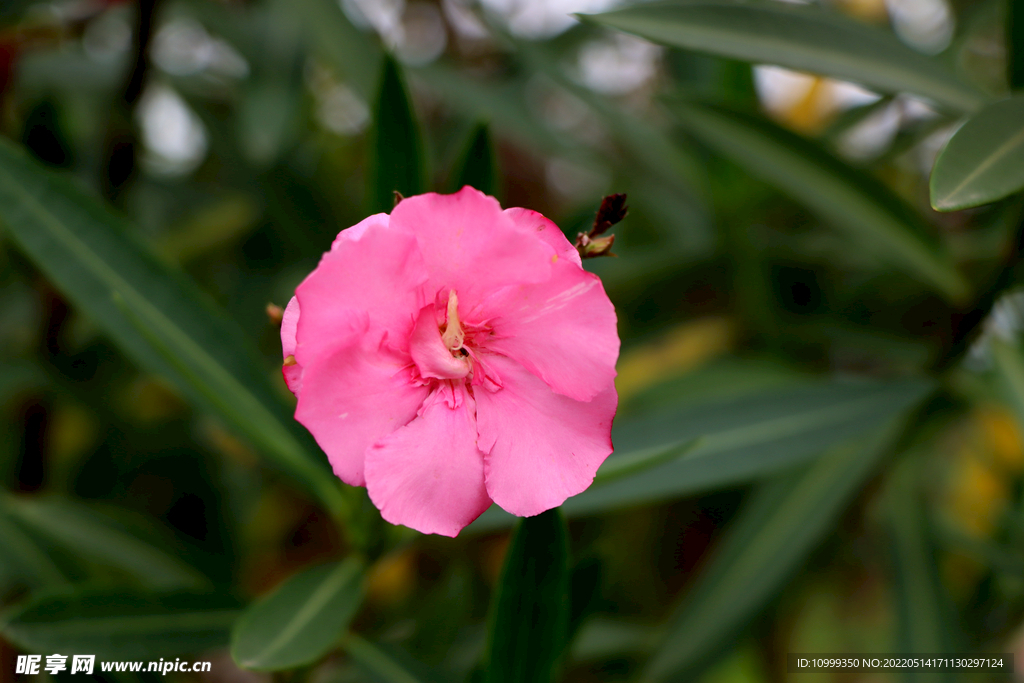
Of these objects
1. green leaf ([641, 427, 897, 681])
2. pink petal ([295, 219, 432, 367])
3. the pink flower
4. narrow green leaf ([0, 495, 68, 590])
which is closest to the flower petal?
the pink flower

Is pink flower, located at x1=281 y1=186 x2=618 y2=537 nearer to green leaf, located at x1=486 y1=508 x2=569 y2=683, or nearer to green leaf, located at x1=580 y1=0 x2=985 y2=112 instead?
green leaf, located at x1=486 y1=508 x2=569 y2=683

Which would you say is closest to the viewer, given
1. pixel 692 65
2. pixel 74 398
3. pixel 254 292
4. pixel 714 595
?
pixel 714 595

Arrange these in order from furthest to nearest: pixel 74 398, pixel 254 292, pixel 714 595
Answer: pixel 254 292
pixel 74 398
pixel 714 595

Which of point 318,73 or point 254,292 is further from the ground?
point 318,73

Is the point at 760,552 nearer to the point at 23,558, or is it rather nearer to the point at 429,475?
the point at 429,475

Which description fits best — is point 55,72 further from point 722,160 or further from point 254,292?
point 722,160

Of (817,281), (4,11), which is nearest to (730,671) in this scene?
(817,281)

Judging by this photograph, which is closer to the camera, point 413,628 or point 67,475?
point 413,628
